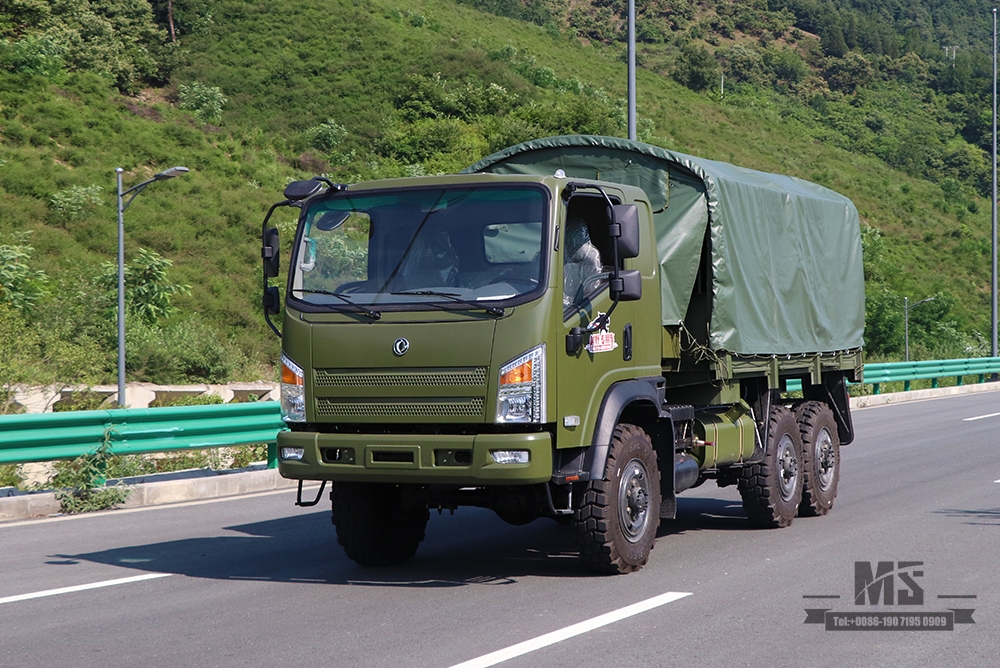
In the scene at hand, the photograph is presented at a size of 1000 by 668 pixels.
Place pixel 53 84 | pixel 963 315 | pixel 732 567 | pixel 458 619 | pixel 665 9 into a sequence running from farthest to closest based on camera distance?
pixel 665 9
pixel 963 315
pixel 53 84
pixel 732 567
pixel 458 619

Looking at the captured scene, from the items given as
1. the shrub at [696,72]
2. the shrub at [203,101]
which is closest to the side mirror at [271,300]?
the shrub at [203,101]

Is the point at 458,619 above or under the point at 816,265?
under

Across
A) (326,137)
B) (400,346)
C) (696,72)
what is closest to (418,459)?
(400,346)

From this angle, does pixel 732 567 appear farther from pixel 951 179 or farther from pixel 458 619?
pixel 951 179

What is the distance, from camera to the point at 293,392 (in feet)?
26.3

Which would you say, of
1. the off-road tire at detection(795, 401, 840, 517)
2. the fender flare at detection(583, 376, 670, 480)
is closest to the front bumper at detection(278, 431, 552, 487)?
the fender flare at detection(583, 376, 670, 480)

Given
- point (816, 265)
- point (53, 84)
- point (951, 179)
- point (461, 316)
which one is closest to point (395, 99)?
point (53, 84)

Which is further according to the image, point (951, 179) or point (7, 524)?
point (951, 179)

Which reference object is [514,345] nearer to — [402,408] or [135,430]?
[402,408]

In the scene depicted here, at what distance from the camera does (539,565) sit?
877 centimetres

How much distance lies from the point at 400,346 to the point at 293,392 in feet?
3.09

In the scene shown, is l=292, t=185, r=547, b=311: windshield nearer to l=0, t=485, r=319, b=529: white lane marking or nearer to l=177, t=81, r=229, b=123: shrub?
l=0, t=485, r=319, b=529: white lane marking

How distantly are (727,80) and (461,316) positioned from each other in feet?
372

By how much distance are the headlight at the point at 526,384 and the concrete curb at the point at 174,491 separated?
6180mm
